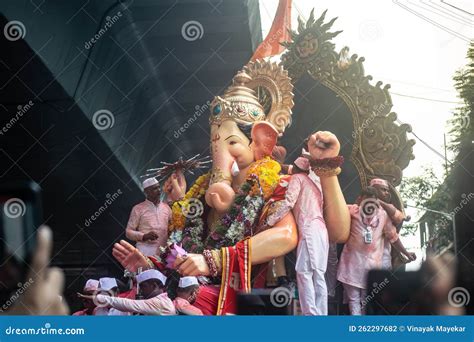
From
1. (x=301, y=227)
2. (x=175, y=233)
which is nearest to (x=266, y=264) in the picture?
(x=301, y=227)

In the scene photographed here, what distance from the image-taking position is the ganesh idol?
5.57 m

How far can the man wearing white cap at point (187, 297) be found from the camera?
18.1ft

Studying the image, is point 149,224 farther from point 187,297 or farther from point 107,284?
point 187,297

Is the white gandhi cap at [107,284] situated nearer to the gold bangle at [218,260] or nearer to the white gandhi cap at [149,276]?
the white gandhi cap at [149,276]

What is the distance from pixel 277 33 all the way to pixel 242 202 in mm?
1370

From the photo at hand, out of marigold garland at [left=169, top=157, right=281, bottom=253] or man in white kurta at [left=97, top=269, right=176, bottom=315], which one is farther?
marigold garland at [left=169, top=157, right=281, bottom=253]

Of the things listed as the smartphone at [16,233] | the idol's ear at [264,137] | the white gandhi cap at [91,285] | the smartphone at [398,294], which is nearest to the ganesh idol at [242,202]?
the idol's ear at [264,137]

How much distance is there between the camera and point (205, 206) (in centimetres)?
595

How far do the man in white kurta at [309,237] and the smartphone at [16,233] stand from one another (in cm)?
174

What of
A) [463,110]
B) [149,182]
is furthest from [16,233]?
[463,110]

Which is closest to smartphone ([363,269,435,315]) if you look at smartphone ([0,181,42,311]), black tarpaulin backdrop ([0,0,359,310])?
black tarpaulin backdrop ([0,0,359,310])

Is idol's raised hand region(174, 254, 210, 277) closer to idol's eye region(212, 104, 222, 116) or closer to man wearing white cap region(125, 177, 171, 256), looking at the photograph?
man wearing white cap region(125, 177, 171, 256)

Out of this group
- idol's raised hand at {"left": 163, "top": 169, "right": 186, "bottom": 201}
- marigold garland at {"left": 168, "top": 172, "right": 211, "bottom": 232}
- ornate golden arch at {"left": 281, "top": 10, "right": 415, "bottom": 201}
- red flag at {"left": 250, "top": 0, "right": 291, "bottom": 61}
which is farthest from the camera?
red flag at {"left": 250, "top": 0, "right": 291, "bottom": 61}

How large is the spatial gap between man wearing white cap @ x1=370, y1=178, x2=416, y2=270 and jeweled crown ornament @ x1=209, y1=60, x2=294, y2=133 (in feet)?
2.44
